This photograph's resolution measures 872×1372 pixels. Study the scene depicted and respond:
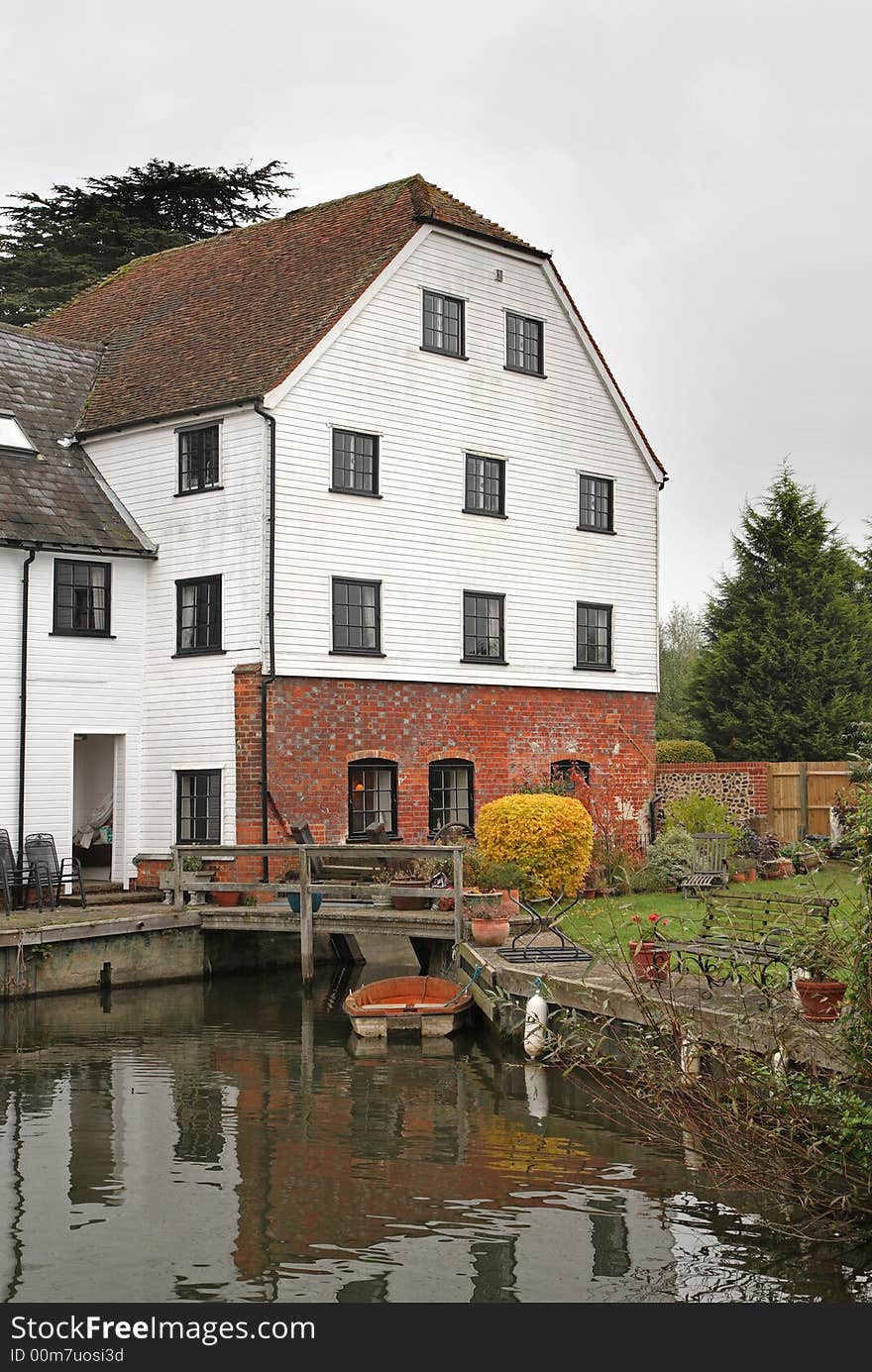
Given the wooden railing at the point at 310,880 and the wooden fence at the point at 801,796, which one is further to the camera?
the wooden fence at the point at 801,796

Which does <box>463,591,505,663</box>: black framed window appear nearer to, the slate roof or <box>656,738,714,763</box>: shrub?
the slate roof

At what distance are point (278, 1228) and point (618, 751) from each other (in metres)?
18.7

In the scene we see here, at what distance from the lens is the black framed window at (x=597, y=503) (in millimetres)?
27891

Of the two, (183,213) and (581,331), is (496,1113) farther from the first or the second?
(183,213)

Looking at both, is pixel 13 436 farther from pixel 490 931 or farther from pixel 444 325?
pixel 490 931

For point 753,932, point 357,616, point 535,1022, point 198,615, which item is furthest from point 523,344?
point 753,932

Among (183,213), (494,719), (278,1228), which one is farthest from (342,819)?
(183,213)

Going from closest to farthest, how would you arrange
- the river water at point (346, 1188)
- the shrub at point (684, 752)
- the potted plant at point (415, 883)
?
the river water at point (346, 1188) → the potted plant at point (415, 883) → the shrub at point (684, 752)

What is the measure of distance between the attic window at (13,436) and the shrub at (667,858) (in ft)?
40.7

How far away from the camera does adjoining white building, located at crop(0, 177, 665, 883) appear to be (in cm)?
2278

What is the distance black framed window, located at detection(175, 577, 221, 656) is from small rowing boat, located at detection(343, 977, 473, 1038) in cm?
756

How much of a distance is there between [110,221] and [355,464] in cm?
2196

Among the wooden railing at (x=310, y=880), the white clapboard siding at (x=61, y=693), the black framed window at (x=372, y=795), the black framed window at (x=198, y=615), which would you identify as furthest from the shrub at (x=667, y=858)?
the white clapboard siding at (x=61, y=693)

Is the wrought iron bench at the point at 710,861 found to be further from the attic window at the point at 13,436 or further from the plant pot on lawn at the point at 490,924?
the attic window at the point at 13,436
